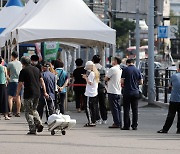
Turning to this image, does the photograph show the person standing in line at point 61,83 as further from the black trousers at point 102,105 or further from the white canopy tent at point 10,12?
the white canopy tent at point 10,12

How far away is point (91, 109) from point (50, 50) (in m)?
17.7

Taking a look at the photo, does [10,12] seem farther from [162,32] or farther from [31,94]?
[31,94]

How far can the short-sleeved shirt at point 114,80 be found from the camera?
1892cm

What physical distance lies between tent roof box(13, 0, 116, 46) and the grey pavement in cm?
430

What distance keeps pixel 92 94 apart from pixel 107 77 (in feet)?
2.44

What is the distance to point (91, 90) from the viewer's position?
1945 centimetres

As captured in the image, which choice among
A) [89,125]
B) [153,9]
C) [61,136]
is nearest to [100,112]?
[89,125]

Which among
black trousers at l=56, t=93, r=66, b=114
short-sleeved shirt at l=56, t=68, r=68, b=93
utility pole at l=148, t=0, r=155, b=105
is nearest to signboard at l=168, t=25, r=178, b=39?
utility pole at l=148, t=0, r=155, b=105

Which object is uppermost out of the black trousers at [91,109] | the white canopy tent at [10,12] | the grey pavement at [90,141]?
the white canopy tent at [10,12]

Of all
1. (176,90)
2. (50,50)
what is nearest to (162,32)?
(50,50)

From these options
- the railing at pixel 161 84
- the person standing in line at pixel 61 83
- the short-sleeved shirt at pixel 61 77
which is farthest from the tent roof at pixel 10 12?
the short-sleeved shirt at pixel 61 77

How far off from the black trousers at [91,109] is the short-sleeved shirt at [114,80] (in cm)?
71

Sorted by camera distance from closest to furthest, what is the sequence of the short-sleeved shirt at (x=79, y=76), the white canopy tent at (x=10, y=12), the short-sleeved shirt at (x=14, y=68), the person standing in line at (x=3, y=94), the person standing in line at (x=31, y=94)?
1. the person standing in line at (x=31, y=94)
2. the person standing in line at (x=3, y=94)
3. the short-sleeved shirt at (x=14, y=68)
4. the short-sleeved shirt at (x=79, y=76)
5. the white canopy tent at (x=10, y=12)

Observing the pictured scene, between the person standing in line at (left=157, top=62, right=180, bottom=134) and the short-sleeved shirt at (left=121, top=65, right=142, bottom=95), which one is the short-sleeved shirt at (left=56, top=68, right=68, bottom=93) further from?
the person standing in line at (left=157, top=62, right=180, bottom=134)
